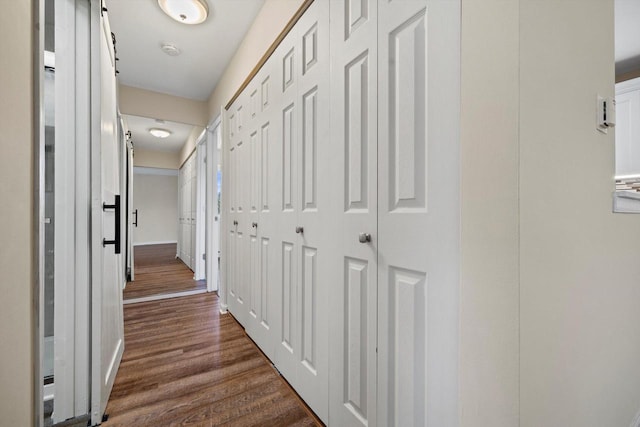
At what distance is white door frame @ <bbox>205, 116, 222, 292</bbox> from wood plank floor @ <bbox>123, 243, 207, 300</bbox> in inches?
12.0

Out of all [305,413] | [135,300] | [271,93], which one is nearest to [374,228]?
[305,413]

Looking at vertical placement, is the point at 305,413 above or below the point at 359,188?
below

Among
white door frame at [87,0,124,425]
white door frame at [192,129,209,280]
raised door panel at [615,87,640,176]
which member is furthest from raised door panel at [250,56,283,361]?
raised door panel at [615,87,640,176]

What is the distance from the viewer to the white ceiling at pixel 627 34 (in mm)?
1987

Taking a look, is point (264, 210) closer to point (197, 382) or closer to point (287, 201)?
point (287, 201)

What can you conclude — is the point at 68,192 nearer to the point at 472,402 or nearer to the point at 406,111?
the point at 406,111

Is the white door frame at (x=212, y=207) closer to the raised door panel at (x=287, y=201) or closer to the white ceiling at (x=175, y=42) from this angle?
the white ceiling at (x=175, y=42)

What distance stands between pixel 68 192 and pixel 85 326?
2.16 ft

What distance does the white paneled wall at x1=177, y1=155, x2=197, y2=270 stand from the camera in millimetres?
4230

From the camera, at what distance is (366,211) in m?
1.01

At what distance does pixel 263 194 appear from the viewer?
1.90 meters

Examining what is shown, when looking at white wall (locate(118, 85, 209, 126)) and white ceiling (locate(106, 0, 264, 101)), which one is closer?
white ceiling (locate(106, 0, 264, 101))

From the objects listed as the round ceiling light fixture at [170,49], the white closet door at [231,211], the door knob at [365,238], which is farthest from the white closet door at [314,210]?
the round ceiling light fixture at [170,49]

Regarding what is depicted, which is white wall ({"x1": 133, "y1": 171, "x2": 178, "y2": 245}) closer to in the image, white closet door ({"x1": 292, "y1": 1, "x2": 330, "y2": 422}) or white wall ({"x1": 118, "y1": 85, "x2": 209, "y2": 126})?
white wall ({"x1": 118, "y1": 85, "x2": 209, "y2": 126})
